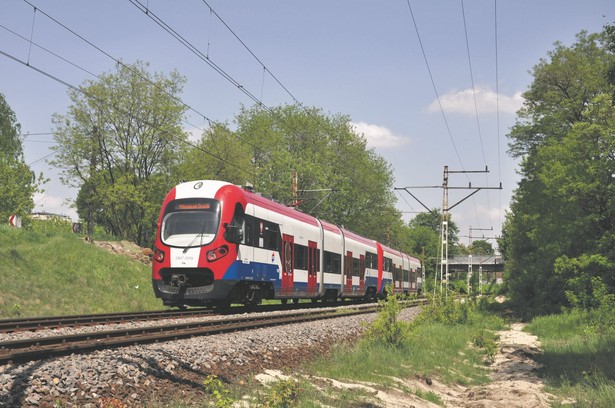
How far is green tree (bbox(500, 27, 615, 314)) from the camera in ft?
93.8

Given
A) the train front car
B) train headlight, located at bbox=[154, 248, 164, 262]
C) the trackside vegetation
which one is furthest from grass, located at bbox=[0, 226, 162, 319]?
the trackside vegetation

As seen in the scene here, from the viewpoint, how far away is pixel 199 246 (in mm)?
18469

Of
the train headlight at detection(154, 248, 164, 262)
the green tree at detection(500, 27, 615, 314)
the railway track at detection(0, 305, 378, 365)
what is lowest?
the railway track at detection(0, 305, 378, 365)

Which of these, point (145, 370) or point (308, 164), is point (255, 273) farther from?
point (308, 164)

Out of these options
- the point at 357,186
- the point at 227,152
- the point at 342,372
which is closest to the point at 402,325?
the point at 342,372

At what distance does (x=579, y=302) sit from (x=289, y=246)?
13.7 metres

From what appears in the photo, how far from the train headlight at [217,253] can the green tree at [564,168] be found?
1283cm

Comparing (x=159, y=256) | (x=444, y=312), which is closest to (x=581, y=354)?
(x=444, y=312)

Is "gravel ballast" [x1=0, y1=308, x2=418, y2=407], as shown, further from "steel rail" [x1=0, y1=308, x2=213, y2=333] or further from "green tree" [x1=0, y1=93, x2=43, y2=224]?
"green tree" [x1=0, y1=93, x2=43, y2=224]

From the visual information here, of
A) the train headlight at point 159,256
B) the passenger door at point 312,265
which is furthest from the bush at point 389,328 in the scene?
the passenger door at point 312,265

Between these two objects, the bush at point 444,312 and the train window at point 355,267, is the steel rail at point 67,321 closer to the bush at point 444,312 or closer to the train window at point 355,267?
the bush at point 444,312

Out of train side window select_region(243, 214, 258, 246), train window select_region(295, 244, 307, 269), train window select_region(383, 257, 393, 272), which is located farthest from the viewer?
train window select_region(383, 257, 393, 272)

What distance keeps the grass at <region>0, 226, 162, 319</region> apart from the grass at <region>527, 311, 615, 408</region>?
15782 mm

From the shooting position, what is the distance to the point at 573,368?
50.6 ft
